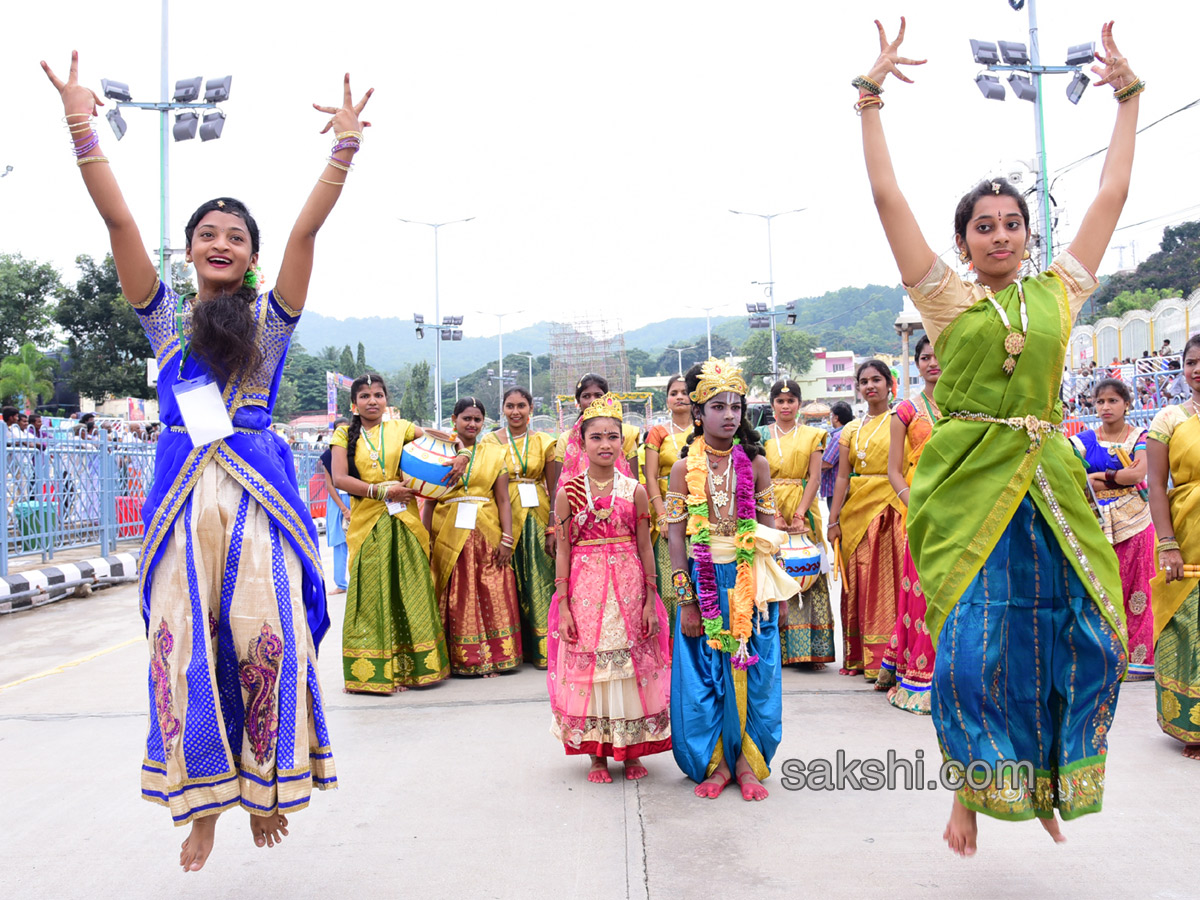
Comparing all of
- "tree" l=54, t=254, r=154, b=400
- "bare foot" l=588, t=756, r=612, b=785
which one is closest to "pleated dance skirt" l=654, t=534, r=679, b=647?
"bare foot" l=588, t=756, r=612, b=785

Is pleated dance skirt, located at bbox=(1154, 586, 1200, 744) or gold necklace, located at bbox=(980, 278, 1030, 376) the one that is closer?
gold necklace, located at bbox=(980, 278, 1030, 376)

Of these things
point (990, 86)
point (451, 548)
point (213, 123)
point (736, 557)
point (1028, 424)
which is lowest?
point (451, 548)

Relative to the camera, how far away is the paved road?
3016mm

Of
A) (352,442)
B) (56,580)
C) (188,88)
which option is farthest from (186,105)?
(352,442)

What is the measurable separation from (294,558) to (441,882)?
117 centimetres

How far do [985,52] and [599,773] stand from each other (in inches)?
529

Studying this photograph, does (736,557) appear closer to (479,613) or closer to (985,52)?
(479,613)

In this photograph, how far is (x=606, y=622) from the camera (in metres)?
4.31

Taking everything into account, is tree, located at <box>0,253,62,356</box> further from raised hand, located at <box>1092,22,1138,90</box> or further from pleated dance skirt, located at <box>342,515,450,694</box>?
raised hand, located at <box>1092,22,1138,90</box>

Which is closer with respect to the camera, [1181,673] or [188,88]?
[1181,673]

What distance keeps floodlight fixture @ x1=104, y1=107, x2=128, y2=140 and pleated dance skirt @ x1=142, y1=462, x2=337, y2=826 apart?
47.8 feet

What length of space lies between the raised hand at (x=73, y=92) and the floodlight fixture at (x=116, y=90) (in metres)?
14.2

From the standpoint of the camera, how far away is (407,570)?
246 inches

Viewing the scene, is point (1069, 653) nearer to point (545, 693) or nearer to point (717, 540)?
point (717, 540)
